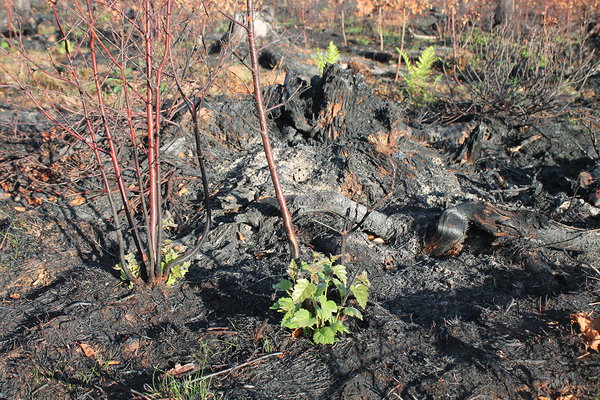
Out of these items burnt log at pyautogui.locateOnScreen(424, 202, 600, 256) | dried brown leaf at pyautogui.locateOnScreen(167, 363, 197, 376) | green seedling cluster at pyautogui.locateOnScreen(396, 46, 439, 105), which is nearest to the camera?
dried brown leaf at pyautogui.locateOnScreen(167, 363, 197, 376)

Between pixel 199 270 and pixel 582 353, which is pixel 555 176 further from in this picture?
pixel 199 270

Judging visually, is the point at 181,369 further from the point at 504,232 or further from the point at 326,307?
the point at 504,232

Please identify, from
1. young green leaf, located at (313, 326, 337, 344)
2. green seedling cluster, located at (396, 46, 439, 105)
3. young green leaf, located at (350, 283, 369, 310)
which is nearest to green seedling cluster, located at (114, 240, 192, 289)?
young green leaf, located at (313, 326, 337, 344)

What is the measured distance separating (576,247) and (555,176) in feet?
6.47

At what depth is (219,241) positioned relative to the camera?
13.6ft

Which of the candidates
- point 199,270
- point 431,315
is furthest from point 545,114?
point 199,270

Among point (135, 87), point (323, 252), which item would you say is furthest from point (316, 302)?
point (135, 87)

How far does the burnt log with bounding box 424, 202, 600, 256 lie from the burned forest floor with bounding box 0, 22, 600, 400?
44 millimetres

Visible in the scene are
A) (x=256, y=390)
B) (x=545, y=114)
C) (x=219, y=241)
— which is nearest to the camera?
(x=256, y=390)

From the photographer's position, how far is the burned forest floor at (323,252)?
8.88 feet

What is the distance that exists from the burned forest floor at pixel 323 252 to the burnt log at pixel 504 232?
4 cm

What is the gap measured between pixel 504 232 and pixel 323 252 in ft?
4.92

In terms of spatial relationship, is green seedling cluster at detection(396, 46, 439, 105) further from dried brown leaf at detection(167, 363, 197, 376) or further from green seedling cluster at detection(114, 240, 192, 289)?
dried brown leaf at detection(167, 363, 197, 376)

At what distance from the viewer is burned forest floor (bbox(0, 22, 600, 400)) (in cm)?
271
